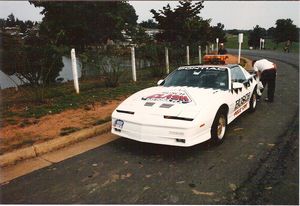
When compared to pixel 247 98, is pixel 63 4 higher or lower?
higher

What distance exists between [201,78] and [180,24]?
15921mm

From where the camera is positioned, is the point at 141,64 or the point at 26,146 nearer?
the point at 26,146

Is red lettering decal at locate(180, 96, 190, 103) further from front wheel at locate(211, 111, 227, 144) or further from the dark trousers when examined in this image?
the dark trousers

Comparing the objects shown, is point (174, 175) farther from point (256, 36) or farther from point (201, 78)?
point (256, 36)

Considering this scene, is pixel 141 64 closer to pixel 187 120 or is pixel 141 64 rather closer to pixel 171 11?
pixel 171 11

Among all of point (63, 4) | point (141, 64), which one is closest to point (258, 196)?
point (141, 64)

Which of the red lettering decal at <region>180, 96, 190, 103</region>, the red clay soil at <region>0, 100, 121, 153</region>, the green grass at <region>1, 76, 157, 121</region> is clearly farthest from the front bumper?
the green grass at <region>1, 76, 157, 121</region>

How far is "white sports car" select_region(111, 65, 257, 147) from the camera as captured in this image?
457 centimetres

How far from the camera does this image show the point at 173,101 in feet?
16.7

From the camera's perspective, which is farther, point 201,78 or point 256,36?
point 256,36

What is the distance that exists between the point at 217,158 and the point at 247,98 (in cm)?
278

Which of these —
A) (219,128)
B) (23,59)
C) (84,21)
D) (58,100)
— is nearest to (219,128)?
(219,128)

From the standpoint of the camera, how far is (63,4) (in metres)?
22.5

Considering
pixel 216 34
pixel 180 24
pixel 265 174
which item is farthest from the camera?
pixel 216 34
